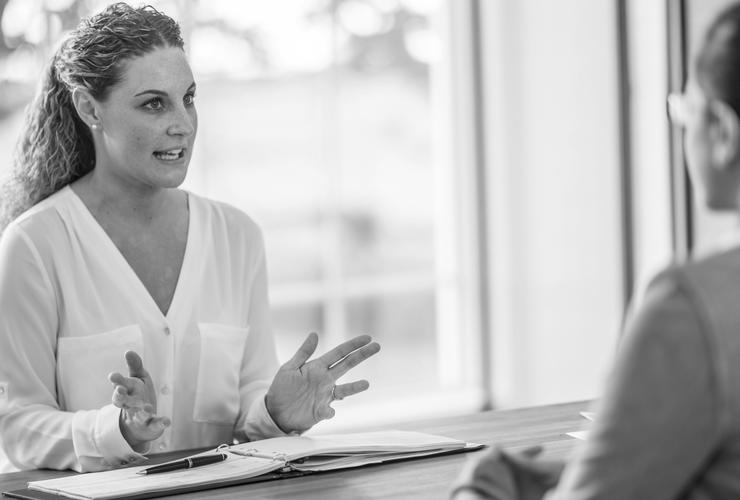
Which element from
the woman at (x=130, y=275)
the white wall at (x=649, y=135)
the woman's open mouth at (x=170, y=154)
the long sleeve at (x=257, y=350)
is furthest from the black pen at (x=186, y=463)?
the white wall at (x=649, y=135)

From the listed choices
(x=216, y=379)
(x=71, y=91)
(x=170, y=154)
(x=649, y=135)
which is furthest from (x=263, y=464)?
(x=649, y=135)

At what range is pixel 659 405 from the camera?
104 cm

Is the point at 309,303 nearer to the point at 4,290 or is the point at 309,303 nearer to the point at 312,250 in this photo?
the point at 4,290

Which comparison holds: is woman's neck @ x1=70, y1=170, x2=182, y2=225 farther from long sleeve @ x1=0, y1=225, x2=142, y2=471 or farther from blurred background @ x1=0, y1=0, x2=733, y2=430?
blurred background @ x1=0, y1=0, x2=733, y2=430

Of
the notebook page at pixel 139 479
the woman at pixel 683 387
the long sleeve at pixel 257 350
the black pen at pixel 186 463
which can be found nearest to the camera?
the woman at pixel 683 387

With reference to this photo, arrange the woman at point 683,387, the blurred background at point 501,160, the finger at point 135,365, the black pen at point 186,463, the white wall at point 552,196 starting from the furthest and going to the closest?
1. the white wall at point 552,196
2. the blurred background at point 501,160
3. the finger at point 135,365
4. the black pen at point 186,463
5. the woman at point 683,387

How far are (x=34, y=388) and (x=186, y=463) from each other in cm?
50

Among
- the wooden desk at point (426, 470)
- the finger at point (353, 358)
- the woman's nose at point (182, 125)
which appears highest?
the woman's nose at point (182, 125)

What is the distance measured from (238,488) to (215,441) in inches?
26.5

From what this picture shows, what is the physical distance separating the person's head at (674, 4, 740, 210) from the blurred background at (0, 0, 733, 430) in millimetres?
3558

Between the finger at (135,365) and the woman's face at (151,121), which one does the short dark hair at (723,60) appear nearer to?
the finger at (135,365)

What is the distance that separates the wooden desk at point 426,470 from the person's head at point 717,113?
734 mm

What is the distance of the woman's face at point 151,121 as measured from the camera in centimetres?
239

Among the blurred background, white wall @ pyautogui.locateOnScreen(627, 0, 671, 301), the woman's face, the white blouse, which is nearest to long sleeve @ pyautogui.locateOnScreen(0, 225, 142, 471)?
the white blouse
